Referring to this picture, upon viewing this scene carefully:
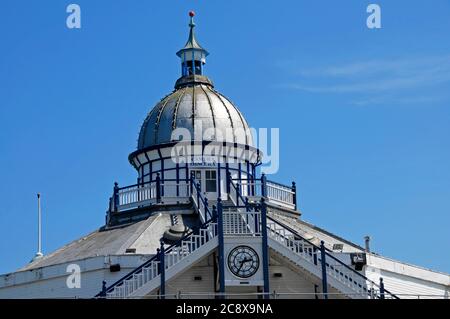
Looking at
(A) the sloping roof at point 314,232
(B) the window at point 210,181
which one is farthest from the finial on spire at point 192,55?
(A) the sloping roof at point 314,232

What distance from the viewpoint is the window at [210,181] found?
67.5 m

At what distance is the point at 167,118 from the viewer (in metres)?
70.3

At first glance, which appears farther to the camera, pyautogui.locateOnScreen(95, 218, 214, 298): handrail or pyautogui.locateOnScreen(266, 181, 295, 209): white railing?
pyautogui.locateOnScreen(266, 181, 295, 209): white railing

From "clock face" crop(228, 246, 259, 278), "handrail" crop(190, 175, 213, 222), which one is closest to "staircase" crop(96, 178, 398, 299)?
"clock face" crop(228, 246, 259, 278)

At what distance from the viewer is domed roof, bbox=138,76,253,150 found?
69.8 m

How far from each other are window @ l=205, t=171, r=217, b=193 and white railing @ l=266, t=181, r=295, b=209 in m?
3.10

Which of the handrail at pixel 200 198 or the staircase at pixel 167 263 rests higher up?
the handrail at pixel 200 198

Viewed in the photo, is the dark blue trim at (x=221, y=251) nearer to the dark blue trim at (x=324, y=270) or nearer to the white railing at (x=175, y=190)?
the dark blue trim at (x=324, y=270)

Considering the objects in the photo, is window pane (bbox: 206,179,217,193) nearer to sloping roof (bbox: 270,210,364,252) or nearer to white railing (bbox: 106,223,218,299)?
sloping roof (bbox: 270,210,364,252)

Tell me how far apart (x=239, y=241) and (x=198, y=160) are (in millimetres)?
13913

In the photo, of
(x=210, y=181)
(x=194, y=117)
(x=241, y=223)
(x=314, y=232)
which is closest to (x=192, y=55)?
(x=194, y=117)

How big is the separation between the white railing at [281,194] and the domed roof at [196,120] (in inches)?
177
